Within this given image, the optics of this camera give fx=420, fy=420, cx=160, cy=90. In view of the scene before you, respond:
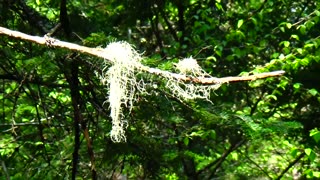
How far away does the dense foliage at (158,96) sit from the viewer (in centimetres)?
304

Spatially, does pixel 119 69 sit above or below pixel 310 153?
above

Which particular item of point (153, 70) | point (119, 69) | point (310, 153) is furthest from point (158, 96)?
point (310, 153)

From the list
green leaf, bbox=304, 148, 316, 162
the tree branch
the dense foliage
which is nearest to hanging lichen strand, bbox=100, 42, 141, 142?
the tree branch

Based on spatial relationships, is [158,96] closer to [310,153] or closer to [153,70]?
[153,70]

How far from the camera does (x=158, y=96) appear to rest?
3082 millimetres

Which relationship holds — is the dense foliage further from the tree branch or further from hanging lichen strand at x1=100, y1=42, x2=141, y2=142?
the tree branch

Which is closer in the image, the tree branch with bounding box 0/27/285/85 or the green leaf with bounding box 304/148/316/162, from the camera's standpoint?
the tree branch with bounding box 0/27/285/85

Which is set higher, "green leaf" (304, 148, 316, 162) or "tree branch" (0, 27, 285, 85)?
"tree branch" (0, 27, 285, 85)

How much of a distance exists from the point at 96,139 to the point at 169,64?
1.79 meters

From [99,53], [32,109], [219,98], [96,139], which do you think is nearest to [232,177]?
[219,98]

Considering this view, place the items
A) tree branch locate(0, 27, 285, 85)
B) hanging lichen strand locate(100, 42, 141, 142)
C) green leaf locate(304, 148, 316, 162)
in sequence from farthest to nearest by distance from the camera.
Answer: green leaf locate(304, 148, 316, 162) < hanging lichen strand locate(100, 42, 141, 142) < tree branch locate(0, 27, 285, 85)

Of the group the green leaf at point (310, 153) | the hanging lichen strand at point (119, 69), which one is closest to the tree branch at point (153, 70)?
the hanging lichen strand at point (119, 69)

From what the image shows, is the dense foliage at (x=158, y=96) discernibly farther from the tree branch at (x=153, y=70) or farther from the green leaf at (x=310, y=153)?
the tree branch at (x=153, y=70)

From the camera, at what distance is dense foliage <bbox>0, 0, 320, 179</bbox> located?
9.96ft
